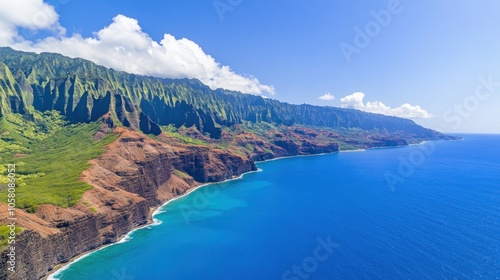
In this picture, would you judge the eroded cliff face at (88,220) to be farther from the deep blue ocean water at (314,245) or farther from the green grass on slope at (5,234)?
the deep blue ocean water at (314,245)

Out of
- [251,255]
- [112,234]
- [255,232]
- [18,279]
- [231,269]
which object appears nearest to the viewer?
[18,279]

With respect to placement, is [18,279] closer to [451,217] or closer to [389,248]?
[389,248]

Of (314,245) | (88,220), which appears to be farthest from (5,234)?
(314,245)

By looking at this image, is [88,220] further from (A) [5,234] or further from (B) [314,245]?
(B) [314,245]

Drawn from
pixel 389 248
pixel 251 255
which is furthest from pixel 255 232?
pixel 389 248

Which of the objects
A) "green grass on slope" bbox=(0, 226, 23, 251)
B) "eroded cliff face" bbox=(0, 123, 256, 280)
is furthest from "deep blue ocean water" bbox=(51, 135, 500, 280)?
"green grass on slope" bbox=(0, 226, 23, 251)

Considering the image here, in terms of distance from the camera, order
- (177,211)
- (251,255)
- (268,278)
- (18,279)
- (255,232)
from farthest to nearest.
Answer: (177,211)
(255,232)
(251,255)
(268,278)
(18,279)

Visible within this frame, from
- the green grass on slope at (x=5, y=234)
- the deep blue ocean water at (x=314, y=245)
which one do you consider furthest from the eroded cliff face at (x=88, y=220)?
the deep blue ocean water at (x=314, y=245)

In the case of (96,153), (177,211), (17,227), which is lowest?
(177,211)

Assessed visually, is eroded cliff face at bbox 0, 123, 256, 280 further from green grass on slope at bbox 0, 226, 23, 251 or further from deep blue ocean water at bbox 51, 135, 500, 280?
deep blue ocean water at bbox 51, 135, 500, 280

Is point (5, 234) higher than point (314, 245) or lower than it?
higher

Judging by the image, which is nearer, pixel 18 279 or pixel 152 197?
pixel 18 279
